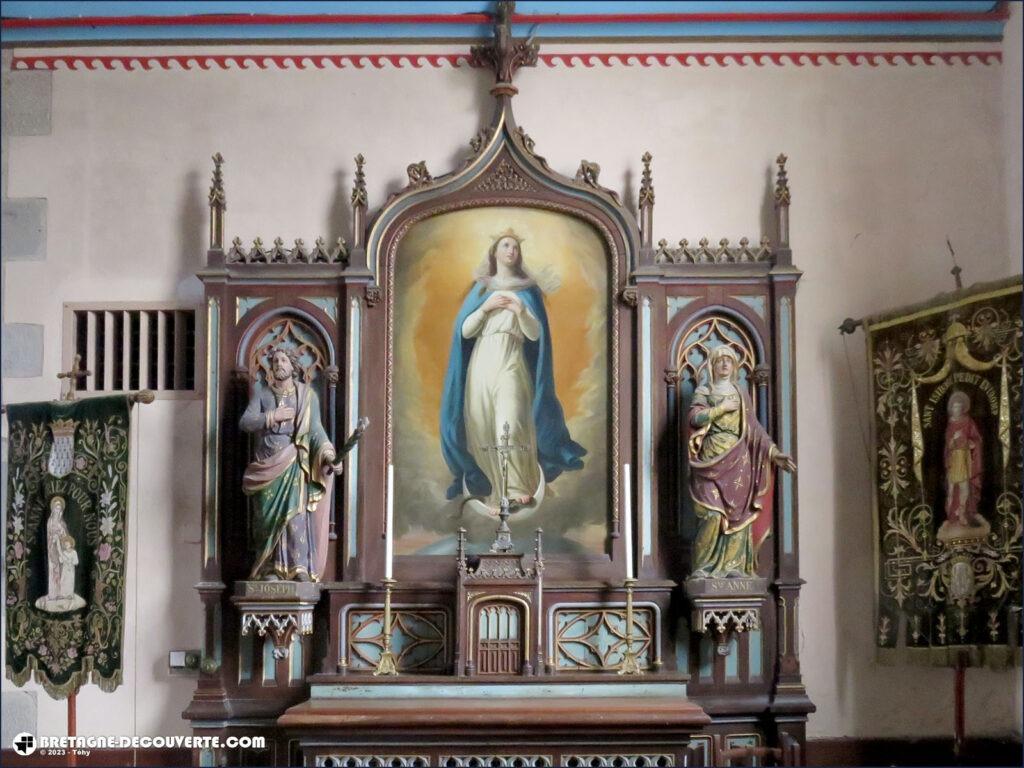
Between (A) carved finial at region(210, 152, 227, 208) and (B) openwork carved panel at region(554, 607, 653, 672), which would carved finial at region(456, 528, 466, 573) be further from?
(A) carved finial at region(210, 152, 227, 208)

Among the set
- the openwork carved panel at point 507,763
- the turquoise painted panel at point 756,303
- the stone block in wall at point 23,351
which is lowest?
the openwork carved panel at point 507,763

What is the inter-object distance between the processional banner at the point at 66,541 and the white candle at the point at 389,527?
141 centimetres

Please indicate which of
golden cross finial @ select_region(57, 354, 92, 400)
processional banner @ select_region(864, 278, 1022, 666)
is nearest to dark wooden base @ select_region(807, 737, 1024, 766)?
processional banner @ select_region(864, 278, 1022, 666)

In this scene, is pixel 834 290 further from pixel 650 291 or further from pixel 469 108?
pixel 469 108

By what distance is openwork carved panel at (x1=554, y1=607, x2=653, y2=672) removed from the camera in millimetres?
7652

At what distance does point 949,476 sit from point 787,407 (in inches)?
36.0

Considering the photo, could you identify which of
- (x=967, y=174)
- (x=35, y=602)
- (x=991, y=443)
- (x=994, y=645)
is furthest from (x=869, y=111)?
(x=35, y=602)

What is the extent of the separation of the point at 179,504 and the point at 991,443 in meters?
4.36

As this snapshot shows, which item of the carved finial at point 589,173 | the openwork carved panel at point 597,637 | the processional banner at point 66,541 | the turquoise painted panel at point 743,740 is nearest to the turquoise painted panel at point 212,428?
the processional banner at point 66,541

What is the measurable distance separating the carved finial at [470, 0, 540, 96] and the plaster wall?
148 millimetres

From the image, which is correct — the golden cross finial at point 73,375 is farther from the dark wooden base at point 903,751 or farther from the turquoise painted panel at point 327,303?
the dark wooden base at point 903,751

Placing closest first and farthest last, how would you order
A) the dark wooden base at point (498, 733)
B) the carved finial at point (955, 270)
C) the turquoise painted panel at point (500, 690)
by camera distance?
the dark wooden base at point (498, 733), the turquoise painted panel at point (500, 690), the carved finial at point (955, 270)

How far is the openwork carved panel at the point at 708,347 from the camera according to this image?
7953 millimetres

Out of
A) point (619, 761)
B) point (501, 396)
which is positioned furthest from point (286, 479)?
point (619, 761)
